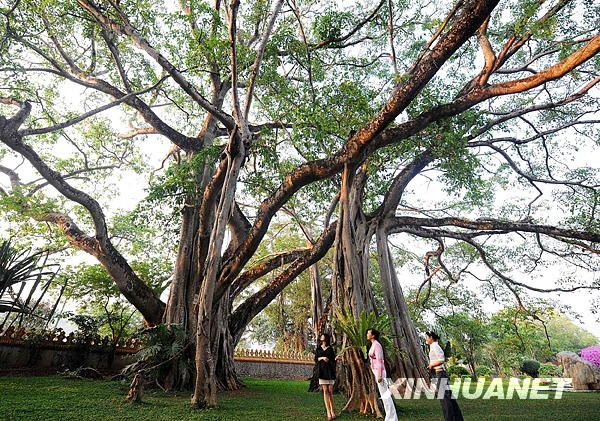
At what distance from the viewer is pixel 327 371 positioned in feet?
12.8

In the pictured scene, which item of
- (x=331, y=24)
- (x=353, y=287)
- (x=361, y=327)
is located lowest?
(x=361, y=327)

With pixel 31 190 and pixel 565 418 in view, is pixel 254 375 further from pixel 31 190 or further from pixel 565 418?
pixel 565 418

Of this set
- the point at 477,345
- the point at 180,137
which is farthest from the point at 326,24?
the point at 477,345

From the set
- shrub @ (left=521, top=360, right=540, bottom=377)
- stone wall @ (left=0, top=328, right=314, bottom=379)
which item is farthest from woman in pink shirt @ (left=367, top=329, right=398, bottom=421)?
shrub @ (left=521, top=360, right=540, bottom=377)

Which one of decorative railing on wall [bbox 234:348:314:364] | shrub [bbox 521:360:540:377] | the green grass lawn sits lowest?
shrub [bbox 521:360:540:377]

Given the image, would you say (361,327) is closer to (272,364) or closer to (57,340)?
(57,340)

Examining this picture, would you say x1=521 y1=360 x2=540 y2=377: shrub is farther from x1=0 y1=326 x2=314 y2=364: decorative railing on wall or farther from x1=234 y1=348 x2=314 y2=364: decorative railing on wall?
x1=0 y1=326 x2=314 y2=364: decorative railing on wall

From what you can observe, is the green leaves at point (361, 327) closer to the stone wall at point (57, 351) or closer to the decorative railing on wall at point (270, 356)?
the stone wall at point (57, 351)

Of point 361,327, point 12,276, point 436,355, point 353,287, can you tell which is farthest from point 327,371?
point 12,276

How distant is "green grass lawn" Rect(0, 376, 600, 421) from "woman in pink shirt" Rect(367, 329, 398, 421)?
0.61 meters

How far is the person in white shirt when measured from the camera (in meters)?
3.26

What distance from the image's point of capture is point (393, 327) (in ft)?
20.7

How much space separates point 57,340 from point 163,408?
170 inches

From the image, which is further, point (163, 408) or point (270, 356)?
point (270, 356)
